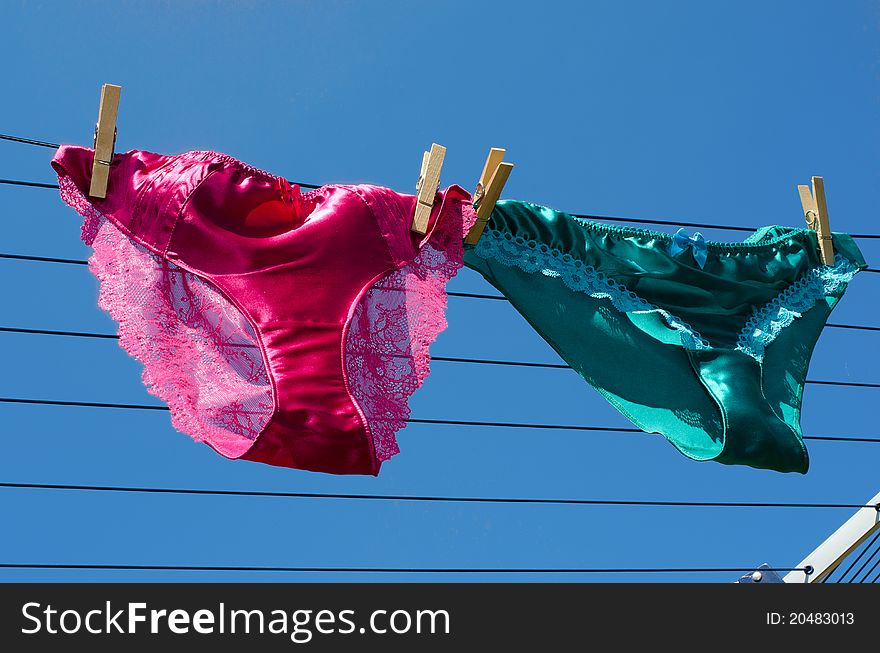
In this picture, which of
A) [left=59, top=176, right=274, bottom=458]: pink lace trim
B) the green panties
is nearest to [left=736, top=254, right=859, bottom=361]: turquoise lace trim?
the green panties

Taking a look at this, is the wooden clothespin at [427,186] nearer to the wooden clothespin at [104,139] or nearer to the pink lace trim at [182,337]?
the pink lace trim at [182,337]

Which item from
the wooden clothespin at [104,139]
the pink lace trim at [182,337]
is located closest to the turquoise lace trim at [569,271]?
the pink lace trim at [182,337]

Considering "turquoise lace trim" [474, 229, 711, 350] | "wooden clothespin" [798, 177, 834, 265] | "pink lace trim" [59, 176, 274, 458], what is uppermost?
"wooden clothespin" [798, 177, 834, 265]

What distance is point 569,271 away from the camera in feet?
9.88

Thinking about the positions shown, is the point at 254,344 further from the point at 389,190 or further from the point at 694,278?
the point at 694,278

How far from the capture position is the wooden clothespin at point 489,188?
9.23 feet

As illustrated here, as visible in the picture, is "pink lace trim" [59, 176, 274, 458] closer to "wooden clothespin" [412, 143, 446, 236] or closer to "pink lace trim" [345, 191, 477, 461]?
"pink lace trim" [345, 191, 477, 461]

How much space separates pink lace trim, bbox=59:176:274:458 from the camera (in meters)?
2.54

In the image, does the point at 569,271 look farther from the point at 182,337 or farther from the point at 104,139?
the point at 104,139

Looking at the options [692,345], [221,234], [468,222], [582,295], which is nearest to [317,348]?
[221,234]

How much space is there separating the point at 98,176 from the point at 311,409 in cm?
72

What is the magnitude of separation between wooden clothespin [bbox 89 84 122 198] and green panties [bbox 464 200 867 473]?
0.92 m

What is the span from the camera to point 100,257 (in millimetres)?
2598

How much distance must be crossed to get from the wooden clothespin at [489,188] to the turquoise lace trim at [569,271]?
47 millimetres
